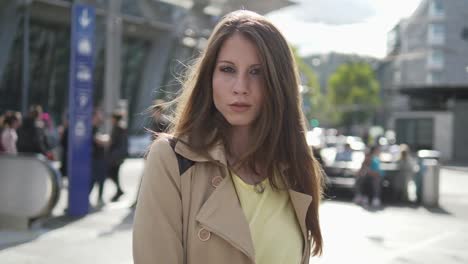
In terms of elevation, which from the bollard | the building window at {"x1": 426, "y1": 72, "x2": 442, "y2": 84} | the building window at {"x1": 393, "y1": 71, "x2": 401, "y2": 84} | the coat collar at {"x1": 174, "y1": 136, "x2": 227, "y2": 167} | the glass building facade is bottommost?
the bollard

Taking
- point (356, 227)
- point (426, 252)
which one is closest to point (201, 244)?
point (426, 252)

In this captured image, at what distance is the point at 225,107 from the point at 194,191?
1.01ft

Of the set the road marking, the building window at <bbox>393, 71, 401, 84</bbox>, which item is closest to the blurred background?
the road marking

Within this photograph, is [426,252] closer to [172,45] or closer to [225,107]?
[225,107]

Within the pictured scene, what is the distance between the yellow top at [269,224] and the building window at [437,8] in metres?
72.7

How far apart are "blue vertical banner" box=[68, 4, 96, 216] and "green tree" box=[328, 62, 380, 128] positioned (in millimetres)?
66195

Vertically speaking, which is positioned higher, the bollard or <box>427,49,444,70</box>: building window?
<box>427,49,444,70</box>: building window

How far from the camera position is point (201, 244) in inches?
65.8

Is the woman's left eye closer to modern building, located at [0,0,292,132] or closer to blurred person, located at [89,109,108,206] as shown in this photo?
blurred person, located at [89,109,108,206]

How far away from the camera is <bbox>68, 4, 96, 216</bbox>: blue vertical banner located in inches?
360

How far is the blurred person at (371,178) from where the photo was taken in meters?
12.8

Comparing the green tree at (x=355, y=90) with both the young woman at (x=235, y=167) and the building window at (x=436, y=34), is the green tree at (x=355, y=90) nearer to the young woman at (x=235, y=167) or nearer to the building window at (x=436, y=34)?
the building window at (x=436, y=34)

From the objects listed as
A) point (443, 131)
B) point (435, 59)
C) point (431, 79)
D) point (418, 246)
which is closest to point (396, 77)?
point (431, 79)

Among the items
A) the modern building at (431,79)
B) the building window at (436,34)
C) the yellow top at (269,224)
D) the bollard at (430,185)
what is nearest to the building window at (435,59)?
the modern building at (431,79)
